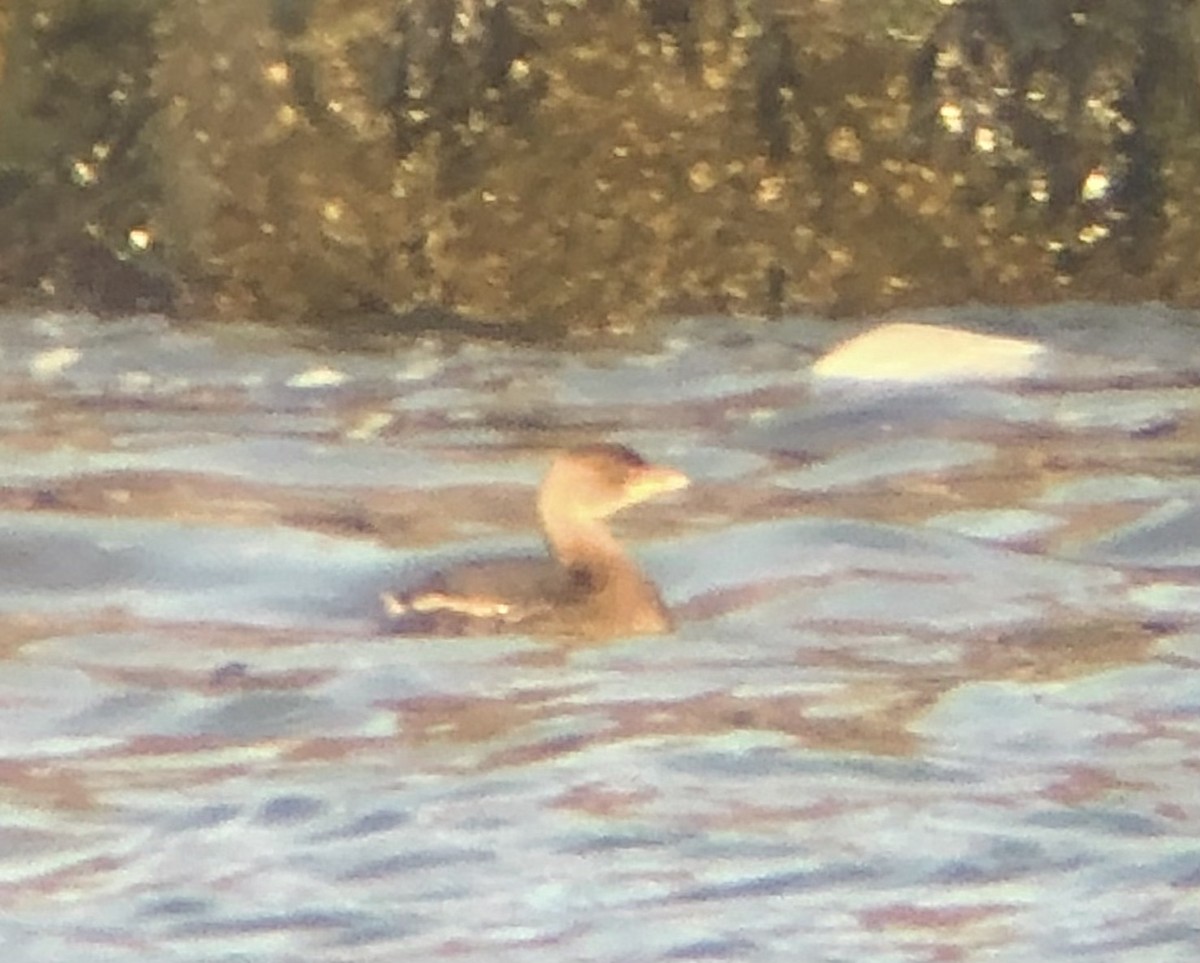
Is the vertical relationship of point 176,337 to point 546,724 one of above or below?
above

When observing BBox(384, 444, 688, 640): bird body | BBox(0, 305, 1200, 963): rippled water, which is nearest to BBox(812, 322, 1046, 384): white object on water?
BBox(0, 305, 1200, 963): rippled water

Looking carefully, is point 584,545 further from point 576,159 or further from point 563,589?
point 576,159

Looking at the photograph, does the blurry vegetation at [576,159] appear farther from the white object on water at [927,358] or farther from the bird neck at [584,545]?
the bird neck at [584,545]

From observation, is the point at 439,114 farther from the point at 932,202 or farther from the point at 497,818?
the point at 497,818

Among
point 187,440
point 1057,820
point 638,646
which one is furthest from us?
point 187,440

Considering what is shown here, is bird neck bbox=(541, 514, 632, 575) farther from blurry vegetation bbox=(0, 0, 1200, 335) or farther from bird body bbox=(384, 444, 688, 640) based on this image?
blurry vegetation bbox=(0, 0, 1200, 335)

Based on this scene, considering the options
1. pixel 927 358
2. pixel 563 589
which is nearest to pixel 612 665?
pixel 563 589

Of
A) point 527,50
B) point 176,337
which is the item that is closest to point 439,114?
point 527,50

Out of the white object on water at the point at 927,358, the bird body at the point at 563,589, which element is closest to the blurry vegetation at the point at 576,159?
the white object on water at the point at 927,358
